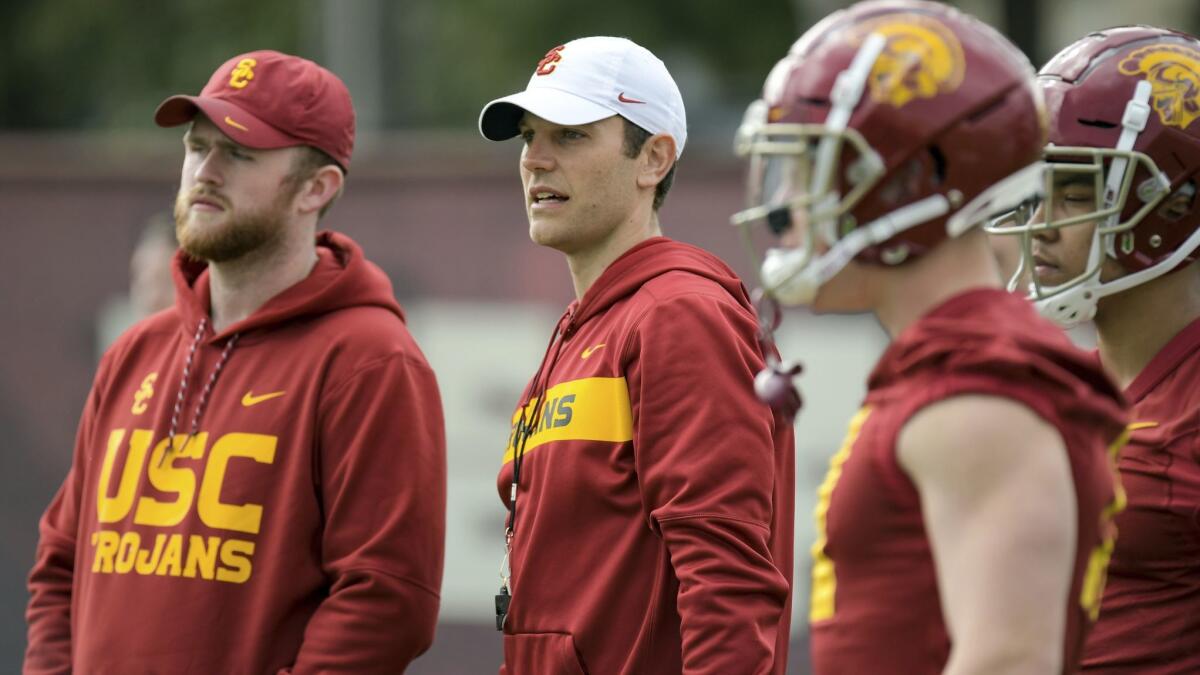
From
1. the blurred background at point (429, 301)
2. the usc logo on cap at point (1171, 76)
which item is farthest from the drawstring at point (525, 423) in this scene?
the blurred background at point (429, 301)

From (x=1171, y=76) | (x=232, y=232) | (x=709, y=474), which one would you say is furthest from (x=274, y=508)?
(x=1171, y=76)

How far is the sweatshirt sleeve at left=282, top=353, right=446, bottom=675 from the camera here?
363 cm

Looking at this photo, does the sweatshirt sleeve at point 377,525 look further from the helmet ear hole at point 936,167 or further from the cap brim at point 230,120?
the helmet ear hole at point 936,167

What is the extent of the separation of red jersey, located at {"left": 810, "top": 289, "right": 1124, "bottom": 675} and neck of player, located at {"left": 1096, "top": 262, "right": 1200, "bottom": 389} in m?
1.16

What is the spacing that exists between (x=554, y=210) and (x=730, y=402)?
0.65 m

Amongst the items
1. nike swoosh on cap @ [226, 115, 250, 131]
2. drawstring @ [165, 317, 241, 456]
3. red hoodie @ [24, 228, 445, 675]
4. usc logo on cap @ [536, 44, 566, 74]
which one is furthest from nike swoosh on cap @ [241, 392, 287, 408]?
usc logo on cap @ [536, 44, 566, 74]

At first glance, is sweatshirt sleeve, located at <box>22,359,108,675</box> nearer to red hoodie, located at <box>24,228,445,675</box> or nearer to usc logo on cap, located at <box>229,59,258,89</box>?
red hoodie, located at <box>24,228,445,675</box>

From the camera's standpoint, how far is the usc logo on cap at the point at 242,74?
4.09 metres

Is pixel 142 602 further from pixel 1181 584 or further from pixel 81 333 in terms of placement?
pixel 81 333

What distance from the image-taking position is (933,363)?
223 cm

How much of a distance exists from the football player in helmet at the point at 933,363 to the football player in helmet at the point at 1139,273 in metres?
0.85

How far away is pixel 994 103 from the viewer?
2365 millimetres

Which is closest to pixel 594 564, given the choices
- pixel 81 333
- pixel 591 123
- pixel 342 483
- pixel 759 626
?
pixel 759 626

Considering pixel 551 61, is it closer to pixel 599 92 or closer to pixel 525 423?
pixel 599 92
